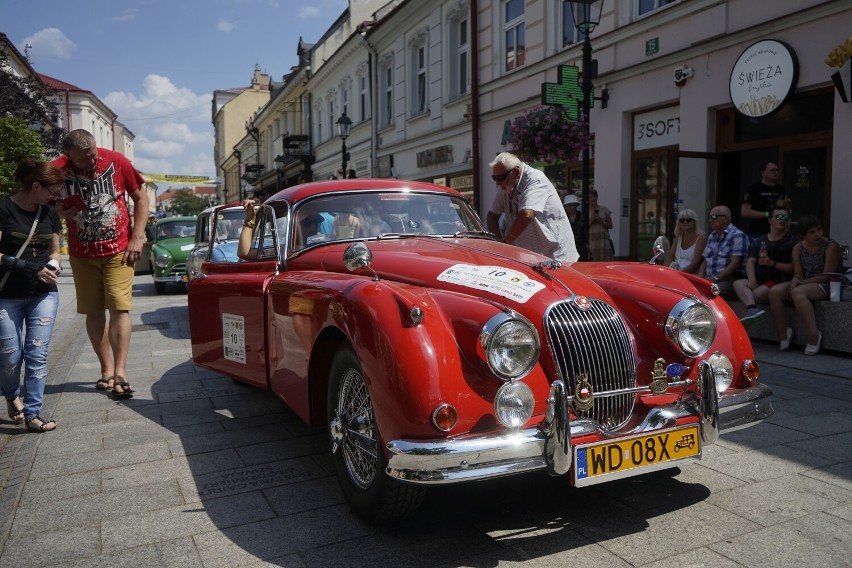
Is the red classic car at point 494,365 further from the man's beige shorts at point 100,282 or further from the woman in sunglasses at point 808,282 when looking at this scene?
the woman in sunglasses at point 808,282

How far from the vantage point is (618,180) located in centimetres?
1160

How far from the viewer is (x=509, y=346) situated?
2.75 m

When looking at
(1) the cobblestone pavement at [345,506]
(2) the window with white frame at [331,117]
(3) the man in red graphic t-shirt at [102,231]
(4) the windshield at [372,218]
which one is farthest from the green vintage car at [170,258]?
(2) the window with white frame at [331,117]

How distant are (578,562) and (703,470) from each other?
1.28m

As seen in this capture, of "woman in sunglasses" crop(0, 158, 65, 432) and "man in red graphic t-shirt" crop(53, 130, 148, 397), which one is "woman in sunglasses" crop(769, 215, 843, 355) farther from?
"woman in sunglasses" crop(0, 158, 65, 432)

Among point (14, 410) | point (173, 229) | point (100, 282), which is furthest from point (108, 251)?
point (173, 229)

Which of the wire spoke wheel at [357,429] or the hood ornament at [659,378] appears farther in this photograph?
the hood ornament at [659,378]

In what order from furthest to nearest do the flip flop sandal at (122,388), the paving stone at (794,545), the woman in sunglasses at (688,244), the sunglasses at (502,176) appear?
the woman in sunglasses at (688,244) → the flip flop sandal at (122,388) → the sunglasses at (502,176) → the paving stone at (794,545)

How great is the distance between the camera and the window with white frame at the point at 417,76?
1955 centimetres

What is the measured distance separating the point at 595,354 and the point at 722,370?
715mm

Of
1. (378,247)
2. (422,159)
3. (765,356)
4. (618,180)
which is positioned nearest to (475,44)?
(422,159)

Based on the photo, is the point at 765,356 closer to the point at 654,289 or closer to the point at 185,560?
the point at 654,289

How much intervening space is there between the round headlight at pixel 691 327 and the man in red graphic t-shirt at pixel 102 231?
3808 mm

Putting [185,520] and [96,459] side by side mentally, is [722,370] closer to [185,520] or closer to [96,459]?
[185,520]
